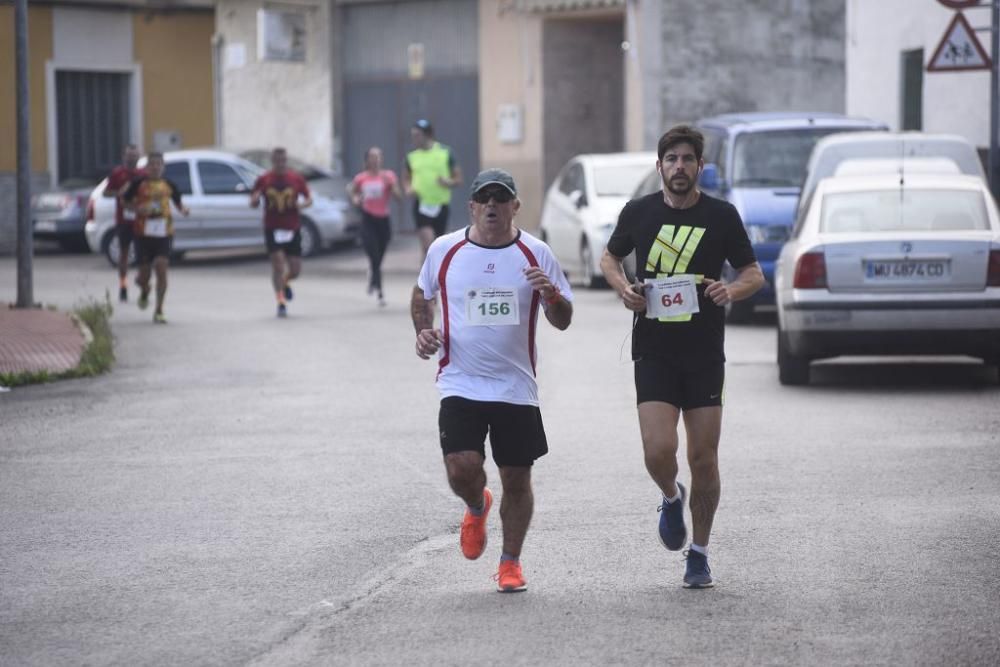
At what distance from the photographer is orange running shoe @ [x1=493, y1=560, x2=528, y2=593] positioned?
23.1 feet

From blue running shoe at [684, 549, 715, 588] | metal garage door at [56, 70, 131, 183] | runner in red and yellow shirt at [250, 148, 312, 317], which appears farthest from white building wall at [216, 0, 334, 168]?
blue running shoe at [684, 549, 715, 588]

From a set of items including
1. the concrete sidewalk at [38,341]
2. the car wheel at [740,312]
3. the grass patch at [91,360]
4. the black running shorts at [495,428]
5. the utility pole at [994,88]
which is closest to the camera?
the black running shorts at [495,428]

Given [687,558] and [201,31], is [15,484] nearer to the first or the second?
[687,558]

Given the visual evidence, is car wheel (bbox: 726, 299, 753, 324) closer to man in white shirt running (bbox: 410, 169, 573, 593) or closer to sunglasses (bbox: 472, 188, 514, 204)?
man in white shirt running (bbox: 410, 169, 573, 593)

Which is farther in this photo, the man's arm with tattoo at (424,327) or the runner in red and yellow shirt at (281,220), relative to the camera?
the runner in red and yellow shirt at (281,220)

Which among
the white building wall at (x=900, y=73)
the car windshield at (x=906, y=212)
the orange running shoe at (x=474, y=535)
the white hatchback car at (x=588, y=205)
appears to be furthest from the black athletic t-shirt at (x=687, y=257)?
the white building wall at (x=900, y=73)

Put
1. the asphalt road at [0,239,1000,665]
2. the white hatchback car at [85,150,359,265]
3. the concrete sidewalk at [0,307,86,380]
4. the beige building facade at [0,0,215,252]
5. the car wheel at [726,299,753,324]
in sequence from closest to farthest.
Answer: the asphalt road at [0,239,1000,665] < the concrete sidewalk at [0,307,86,380] < the car wheel at [726,299,753,324] < the white hatchback car at [85,150,359,265] < the beige building facade at [0,0,215,252]

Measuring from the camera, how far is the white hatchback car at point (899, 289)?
12.7 meters


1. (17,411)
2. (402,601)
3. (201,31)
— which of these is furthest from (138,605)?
(201,31)

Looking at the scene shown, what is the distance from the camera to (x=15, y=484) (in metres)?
9.77

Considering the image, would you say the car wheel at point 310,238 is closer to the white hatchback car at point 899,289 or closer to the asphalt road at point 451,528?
the asphalt road at point 451,528

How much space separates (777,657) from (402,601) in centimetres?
148

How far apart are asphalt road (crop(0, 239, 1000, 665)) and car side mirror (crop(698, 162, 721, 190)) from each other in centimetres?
280

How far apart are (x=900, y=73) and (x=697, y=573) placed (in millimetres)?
20306
